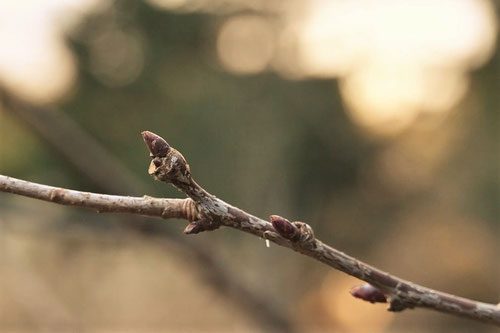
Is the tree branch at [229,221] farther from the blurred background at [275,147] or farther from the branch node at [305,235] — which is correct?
the blurred background at [275,147]

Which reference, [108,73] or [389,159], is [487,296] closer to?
[389,159]

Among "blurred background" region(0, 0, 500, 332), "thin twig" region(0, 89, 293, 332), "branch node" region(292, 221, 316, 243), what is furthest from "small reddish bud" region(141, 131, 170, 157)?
"blurred background" region(0, 0, 500, 332)

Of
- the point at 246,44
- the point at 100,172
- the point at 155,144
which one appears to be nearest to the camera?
the point at 155,144

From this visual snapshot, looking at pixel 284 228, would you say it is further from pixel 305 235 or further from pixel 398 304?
pixel 398 304

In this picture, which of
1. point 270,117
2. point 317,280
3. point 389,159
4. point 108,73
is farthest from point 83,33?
point 317,280

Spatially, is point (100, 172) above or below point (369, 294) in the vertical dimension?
above

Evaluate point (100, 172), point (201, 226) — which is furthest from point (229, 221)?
point (100, 172)
